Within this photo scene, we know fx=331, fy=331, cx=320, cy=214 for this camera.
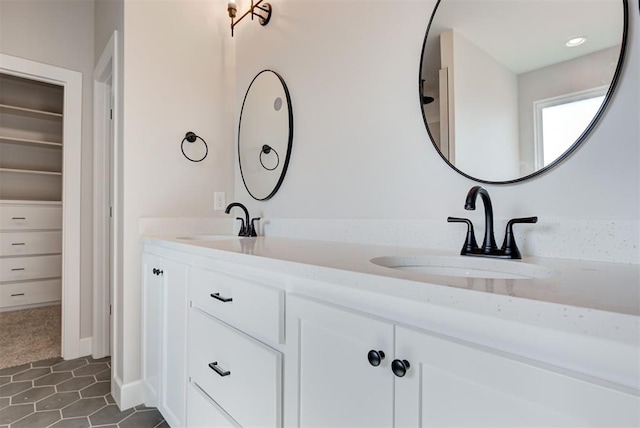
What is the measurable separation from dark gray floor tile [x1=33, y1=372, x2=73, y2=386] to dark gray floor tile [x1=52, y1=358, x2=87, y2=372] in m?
0.06

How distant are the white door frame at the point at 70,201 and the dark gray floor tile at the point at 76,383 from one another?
1.29 ft

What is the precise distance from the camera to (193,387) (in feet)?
4.15

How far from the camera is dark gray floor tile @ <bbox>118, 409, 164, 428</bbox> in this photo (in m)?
1.58

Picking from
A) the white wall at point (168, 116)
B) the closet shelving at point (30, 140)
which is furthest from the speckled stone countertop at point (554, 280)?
the closet shelving at point (30, 140)

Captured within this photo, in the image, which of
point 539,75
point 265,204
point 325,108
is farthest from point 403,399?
point 265,204

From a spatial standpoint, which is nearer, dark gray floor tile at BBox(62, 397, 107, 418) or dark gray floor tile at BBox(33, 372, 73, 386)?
dark gray floor tile at BBox(62, 397, 107, 418)

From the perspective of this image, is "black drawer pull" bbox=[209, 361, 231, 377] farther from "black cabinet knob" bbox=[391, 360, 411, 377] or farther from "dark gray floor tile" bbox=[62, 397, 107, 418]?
"dark gray floor tile" bbox=[62, 397, 107, 418]

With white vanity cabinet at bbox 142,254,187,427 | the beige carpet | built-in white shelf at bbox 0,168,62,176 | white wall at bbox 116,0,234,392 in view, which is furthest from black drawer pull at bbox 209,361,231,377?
built-in white shelf at bbox 0,168,62,176

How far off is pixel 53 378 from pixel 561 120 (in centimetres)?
285

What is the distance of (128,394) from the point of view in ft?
5.68

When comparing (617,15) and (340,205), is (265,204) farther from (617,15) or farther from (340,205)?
(617,15)

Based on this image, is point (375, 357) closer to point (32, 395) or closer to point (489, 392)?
point (489, 392)

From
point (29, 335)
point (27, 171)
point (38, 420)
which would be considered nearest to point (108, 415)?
point (38, 420)

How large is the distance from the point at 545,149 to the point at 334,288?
2.27ft
